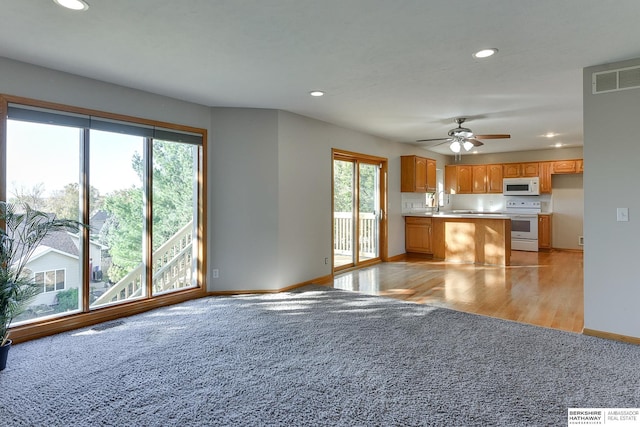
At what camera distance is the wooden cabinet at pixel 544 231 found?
8.34 metres

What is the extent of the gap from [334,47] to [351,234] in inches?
158

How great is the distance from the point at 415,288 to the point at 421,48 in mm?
3289

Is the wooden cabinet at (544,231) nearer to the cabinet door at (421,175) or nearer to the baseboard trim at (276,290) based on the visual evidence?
the cabinet door at (421,175)

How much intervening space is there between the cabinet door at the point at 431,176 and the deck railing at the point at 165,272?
5493 millimetres

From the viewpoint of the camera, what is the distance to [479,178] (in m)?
9.13

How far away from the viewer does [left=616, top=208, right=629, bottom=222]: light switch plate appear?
3.09 metres

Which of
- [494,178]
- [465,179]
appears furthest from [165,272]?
[494,178]

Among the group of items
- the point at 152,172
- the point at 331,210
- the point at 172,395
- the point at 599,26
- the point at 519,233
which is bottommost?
the point at 172,395

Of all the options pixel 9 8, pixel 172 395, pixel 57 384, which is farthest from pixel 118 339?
pixel 9 8

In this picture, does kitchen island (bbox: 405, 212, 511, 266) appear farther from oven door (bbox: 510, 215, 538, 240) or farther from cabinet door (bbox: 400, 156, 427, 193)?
oven door (bbox: 510, 215, 538, 240)

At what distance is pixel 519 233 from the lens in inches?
327

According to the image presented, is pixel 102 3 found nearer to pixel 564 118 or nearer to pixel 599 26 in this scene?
pixel 599 26

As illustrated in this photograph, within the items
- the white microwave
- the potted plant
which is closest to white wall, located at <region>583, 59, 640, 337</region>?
the potted plant

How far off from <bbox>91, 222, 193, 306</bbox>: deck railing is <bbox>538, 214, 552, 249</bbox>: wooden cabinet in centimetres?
787
